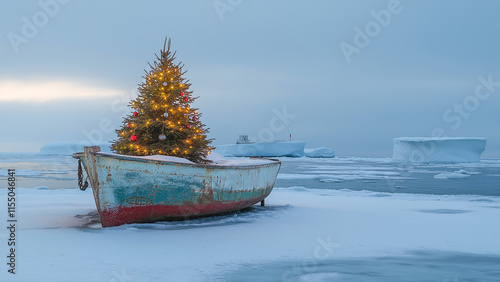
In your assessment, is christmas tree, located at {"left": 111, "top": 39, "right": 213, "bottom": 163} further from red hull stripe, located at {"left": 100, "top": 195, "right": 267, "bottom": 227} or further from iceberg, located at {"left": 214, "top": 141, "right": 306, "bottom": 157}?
iceberg, located at {"left": 214, "top": 141, "right": 306, "bottom": 157}

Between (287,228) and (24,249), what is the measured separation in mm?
3622

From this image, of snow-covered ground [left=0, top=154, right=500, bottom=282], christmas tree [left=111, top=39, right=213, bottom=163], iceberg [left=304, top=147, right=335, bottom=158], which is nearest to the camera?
snow-covered ground [left=0, top=154, right=500, bottom=282]

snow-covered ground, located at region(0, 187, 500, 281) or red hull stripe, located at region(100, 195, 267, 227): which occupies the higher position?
red hull stripe, located at region(100, 195, 267, 227)

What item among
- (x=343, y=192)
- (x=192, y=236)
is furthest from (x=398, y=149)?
(x=192, y=236)

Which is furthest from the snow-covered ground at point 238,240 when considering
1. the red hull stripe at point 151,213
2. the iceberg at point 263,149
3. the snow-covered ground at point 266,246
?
the iceberg at point 263,149

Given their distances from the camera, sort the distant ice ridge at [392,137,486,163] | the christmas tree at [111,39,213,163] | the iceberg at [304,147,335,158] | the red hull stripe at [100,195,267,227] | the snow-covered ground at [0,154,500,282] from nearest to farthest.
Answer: the snow-covered ground at [0,154,500,282] < the red hull stripe at [100,195,267,227] < the christmas tree at [111,39,213,163] < the distant ice ridge at [392,137,486,163] < the iceberg at [304,147,335,158]

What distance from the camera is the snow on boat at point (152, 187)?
6750mm

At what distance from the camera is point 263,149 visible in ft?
230

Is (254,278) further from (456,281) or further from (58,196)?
(58,196)

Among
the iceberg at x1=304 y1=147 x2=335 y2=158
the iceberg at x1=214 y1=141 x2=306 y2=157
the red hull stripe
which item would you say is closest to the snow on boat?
the red hull stripe

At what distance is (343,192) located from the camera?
14.1m

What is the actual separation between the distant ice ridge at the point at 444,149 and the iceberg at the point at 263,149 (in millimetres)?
24338

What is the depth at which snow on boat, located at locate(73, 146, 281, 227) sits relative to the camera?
6.75m

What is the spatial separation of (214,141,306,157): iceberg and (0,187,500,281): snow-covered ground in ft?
195
